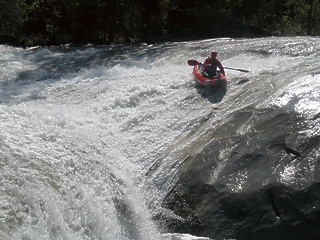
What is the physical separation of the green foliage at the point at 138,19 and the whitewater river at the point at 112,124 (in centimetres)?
551

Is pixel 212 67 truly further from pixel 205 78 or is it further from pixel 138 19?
pixel 138 19

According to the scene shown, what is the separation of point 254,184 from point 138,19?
544 inches

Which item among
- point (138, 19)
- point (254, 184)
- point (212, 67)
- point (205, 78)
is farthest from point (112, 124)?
point (138, 19)

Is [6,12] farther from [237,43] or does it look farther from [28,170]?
[28,170]

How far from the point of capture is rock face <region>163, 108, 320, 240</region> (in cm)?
604

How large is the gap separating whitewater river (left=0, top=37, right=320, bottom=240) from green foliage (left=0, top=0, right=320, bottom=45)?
5.51 m

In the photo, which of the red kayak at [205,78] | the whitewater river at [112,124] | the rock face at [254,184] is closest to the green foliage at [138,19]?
the whitewater river at [112,124]

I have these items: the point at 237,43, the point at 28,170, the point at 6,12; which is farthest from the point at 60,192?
the point at 6,12

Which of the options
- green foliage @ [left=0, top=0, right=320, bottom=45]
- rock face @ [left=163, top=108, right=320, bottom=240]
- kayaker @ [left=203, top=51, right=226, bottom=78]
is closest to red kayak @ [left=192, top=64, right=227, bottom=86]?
kayaker @ [left=203, top=51, right=226, bottom=78]

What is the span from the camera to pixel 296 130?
6.95m

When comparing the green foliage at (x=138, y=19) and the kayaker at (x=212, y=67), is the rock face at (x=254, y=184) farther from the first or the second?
the green foliage at (x=138, y=19)

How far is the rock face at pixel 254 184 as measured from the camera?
604cm

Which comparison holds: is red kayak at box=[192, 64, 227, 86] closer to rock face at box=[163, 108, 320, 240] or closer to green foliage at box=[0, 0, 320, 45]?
rock face at box=[163, 108, 320, 240]

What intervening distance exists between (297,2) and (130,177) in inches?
737
